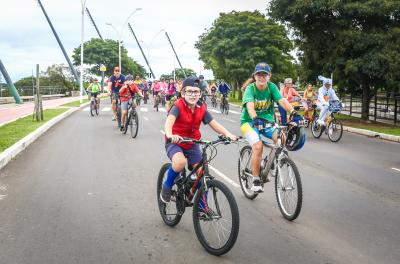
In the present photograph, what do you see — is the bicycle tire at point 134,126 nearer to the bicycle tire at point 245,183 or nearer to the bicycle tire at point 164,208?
the bicycle tire at point 245,183

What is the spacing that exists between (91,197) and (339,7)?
16.1 m

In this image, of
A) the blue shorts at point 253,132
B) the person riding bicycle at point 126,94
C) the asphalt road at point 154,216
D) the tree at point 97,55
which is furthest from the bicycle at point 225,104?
the tree at point 97,55

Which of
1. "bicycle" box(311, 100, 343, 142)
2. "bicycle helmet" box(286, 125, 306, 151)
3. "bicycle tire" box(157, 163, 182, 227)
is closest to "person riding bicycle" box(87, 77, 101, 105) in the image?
"bicycle" box(311, 100, 343, 142)

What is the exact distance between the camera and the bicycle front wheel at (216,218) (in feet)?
14.1

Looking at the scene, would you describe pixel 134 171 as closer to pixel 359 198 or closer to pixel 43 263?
pixel 359 198

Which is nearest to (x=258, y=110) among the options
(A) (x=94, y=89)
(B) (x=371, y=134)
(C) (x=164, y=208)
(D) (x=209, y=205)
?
(C) (x=164, y=208)

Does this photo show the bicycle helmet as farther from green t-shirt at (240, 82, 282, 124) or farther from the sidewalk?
the sidewalk

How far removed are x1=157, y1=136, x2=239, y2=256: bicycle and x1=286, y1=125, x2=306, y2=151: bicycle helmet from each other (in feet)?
5.35

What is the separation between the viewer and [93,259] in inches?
175

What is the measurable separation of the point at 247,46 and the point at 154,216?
1536 inches

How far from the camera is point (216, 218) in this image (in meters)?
4.52

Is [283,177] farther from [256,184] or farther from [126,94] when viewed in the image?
[126,94]

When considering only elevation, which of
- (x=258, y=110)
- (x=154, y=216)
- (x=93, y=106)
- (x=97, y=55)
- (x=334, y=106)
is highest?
(x=97, y=55)

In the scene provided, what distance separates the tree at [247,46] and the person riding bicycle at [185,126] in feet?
121
